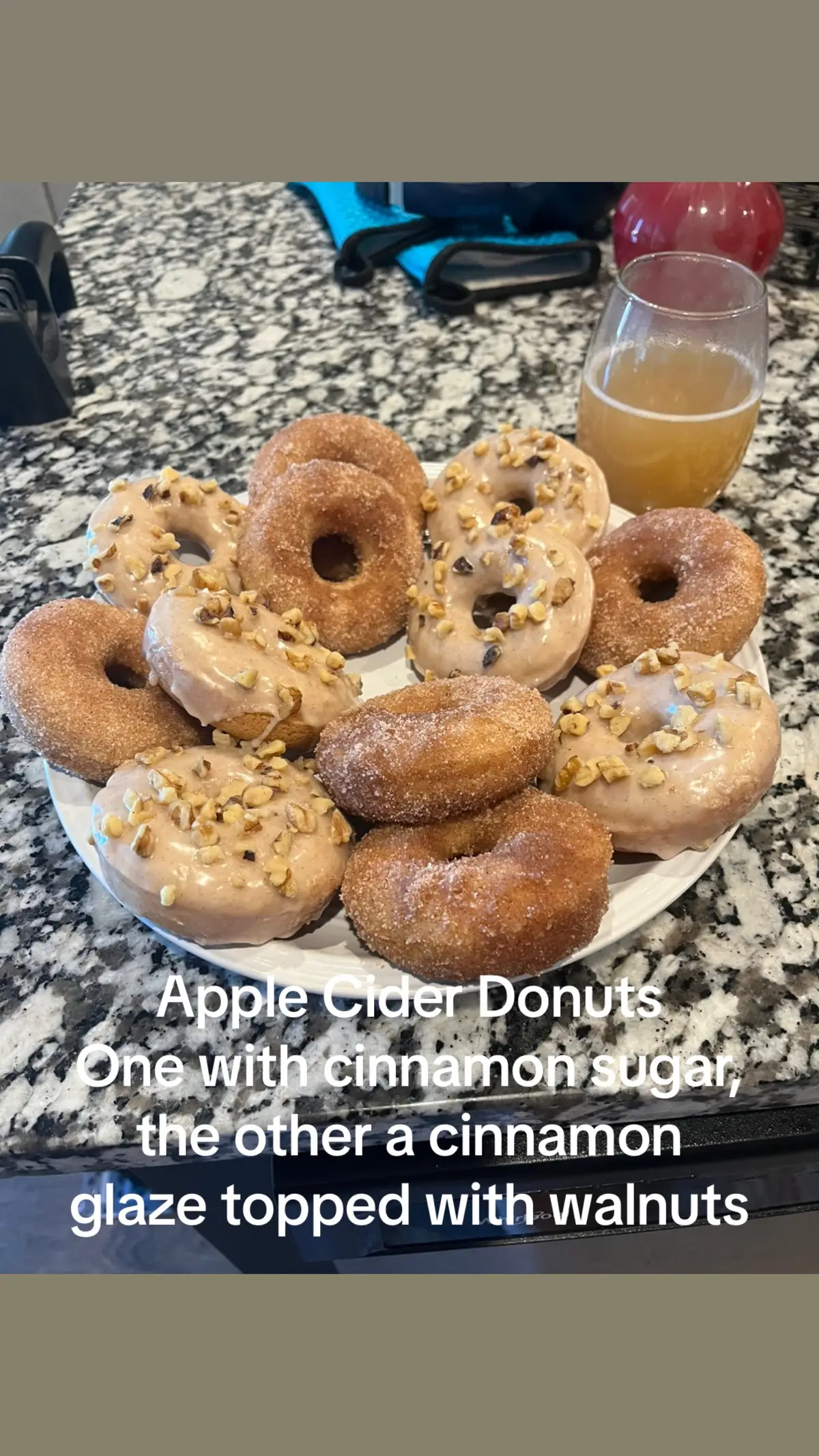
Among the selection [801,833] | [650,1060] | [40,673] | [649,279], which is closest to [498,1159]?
[650,1060]

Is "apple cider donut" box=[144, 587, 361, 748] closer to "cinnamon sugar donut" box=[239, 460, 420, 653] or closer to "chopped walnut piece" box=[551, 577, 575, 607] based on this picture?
"cinnamon sugar donut" box=[239, 460, 420, 653]

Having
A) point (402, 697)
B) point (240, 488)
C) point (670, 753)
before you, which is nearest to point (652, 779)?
point (670, 753)

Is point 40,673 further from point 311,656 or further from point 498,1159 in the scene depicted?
point 498,1159

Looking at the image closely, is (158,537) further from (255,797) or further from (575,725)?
(575,725)

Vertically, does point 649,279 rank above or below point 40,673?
above

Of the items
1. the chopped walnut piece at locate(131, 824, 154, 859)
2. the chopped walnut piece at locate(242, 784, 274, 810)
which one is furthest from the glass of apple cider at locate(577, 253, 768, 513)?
the chopped walnut piece at locate(131, 824, 154, 859)

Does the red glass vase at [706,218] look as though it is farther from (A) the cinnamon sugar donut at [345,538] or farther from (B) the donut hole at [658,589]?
(A) the cinnamon sugar donut at [345,538]

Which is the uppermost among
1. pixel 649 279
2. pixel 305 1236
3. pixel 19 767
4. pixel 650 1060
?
pixel 649 279
